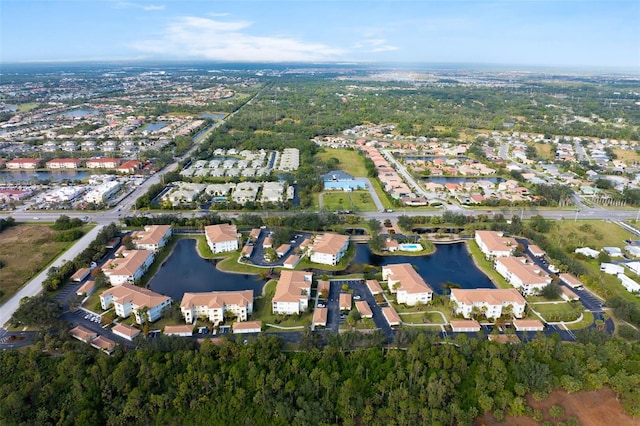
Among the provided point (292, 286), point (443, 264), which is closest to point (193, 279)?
point (292, 286)

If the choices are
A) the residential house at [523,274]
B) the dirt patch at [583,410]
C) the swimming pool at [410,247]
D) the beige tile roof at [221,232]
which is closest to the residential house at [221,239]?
the beige tile roof at [221,232]

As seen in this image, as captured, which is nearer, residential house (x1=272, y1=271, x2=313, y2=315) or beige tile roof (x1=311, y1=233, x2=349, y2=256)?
residential house (x1=272, y1=271, x2=313, y2=315)

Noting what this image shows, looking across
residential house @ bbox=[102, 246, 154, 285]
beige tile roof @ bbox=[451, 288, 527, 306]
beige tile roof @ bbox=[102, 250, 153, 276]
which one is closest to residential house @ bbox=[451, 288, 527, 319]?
beige tile roof @ bbox=[451, 288, 527, 306]

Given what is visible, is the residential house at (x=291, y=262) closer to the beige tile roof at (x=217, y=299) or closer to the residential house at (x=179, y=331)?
the beige tile roof at (x=217, y=299)

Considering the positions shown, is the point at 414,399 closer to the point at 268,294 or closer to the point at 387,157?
the point at 268,294

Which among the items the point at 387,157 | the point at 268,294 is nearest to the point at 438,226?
the point at 268,294

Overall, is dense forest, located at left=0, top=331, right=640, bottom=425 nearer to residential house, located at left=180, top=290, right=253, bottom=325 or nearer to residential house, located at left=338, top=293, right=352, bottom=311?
residential house, located at left=180, top=290, right=253, bottom=325
